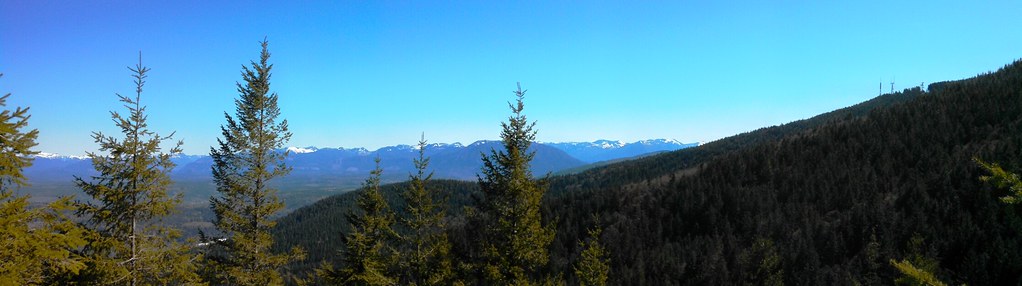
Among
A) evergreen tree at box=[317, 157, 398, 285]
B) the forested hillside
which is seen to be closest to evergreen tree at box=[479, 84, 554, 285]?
evergreen tree at box=[317, 157, 398, 285]

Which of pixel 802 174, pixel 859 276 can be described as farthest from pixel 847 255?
pixel 802 174

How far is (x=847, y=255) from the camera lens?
73938mm

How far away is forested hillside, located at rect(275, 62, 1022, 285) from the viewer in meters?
66.0

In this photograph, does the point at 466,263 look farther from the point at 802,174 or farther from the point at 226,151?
the point at 802,174

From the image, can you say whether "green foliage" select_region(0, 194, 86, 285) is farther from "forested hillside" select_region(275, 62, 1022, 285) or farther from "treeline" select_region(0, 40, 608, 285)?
"forested hillside" select_region(275, 62, 1022, 285)

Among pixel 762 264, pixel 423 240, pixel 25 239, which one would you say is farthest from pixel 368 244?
pixel 762 264

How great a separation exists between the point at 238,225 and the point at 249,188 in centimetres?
165

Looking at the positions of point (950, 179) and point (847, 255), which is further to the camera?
point (950, 179)

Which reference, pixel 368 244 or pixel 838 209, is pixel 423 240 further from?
pixel 838 209

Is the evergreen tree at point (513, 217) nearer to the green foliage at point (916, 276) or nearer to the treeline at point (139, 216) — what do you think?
the treeline at point (139, 216)

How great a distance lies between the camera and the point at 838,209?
88.8 metres

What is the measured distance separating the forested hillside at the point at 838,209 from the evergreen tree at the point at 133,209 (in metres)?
47.5

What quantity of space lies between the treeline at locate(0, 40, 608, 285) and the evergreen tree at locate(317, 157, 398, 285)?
0.08 m

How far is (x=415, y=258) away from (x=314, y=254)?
6937 inches
